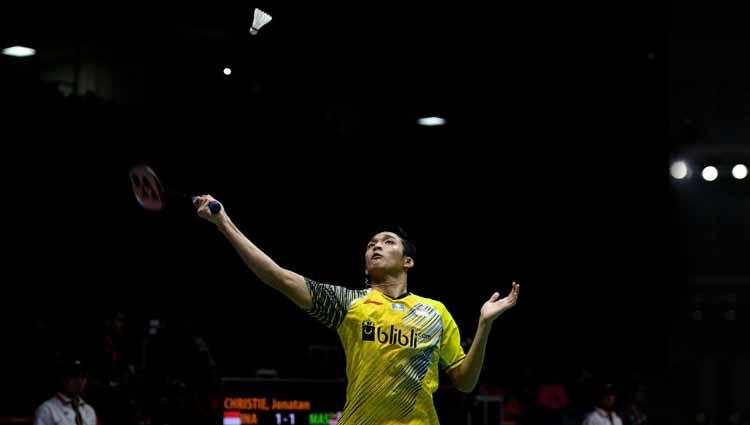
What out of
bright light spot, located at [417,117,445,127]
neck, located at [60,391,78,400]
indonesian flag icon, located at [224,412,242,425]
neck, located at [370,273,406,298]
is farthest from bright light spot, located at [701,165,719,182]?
neck, located at [370,273,406,298]

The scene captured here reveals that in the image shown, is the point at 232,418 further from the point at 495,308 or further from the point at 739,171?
the point at 739,171

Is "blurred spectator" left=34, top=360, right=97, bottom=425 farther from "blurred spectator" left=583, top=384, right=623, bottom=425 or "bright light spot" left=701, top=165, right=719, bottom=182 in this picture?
"bright light spot" left=701, top=165, right=719, bottom=182

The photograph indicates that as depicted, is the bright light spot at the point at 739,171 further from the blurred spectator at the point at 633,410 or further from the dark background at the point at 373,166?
the blurred spectator at the point at 633,410

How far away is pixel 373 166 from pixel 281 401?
8.06m

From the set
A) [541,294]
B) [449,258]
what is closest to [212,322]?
[449,258]

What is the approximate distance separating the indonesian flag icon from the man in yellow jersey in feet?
16.3

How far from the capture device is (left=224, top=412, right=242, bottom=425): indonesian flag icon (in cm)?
1041

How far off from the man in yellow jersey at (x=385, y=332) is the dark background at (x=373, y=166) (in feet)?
22.4

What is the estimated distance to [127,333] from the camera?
13438 millimetres

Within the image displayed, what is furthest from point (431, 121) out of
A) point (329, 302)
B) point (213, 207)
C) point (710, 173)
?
point (213, 207)

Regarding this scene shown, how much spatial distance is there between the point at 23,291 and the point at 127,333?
5.90ft

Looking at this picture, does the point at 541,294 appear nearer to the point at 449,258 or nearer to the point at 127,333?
the point at 449,258

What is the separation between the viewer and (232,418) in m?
10.5

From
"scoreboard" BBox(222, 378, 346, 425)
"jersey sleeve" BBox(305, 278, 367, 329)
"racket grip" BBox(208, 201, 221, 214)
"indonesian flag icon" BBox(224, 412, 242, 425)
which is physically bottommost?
"indonesian flag icon" BBox(224, 412, 242, 425)
